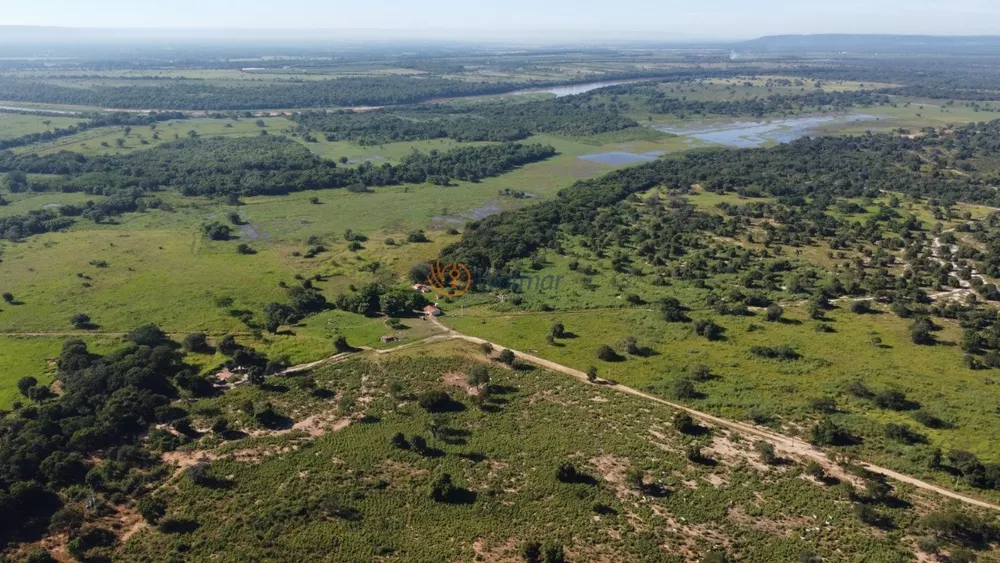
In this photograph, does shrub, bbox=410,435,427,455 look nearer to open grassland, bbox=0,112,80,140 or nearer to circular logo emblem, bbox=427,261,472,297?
circular logo emblem, bbox=427,261,472,297

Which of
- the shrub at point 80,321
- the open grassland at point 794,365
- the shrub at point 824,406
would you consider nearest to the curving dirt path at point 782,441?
the open grassland at point 794,365

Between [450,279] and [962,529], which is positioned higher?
[450,279]

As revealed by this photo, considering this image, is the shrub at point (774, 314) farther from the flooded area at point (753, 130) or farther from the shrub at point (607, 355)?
the flooded area at point (753, 130)

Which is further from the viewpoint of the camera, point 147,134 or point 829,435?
point 147,134

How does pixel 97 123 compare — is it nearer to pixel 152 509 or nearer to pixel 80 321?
pixel 80 321

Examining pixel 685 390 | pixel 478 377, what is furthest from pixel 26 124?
pixel 685 390

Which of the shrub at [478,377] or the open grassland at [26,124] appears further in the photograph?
the open grassland at [26,124]
